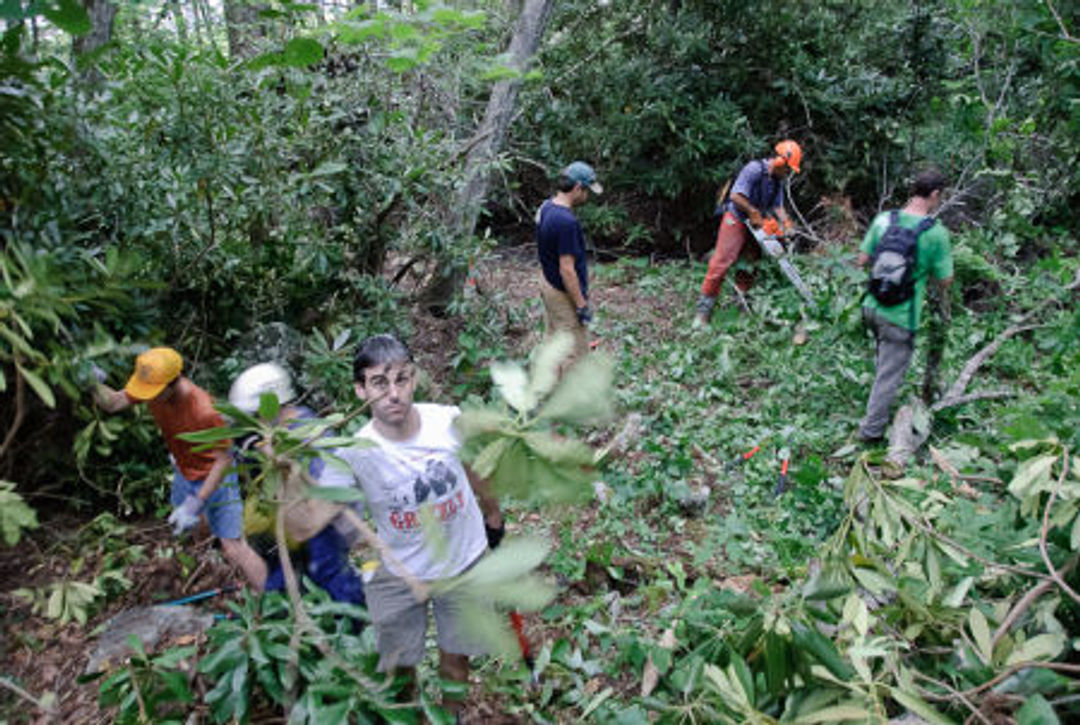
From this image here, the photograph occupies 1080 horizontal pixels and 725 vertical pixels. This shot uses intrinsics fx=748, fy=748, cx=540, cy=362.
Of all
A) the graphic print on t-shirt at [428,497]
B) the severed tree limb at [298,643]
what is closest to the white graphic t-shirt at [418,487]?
the graphic print on t-shirt at [428,497]

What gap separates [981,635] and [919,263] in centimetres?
288

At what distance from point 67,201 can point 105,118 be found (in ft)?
1.76

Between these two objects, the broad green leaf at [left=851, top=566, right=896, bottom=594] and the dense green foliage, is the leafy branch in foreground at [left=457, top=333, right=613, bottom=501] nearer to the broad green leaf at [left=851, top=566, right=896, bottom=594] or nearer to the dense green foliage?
the dense green foliage

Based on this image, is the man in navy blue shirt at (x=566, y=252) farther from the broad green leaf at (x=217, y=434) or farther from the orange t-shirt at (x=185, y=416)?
the broad green leaf at (x=217, y=434)

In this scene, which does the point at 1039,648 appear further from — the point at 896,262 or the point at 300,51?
the point at 896,262

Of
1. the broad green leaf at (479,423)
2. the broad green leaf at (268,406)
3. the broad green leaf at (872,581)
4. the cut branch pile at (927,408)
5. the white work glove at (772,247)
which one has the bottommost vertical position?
the cut branch pile at (927,408)

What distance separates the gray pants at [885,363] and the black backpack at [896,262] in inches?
6.3

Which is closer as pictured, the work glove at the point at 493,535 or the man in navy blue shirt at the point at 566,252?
the work glove at the point at 493,535

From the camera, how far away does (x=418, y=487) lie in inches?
93.6

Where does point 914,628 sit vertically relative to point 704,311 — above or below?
above

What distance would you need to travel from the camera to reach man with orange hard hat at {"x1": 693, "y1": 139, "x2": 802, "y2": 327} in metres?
6.19

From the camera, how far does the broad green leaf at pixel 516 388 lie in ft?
3.84

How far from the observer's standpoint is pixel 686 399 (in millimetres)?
5438

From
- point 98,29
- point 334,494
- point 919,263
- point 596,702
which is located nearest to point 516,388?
point 334,494
